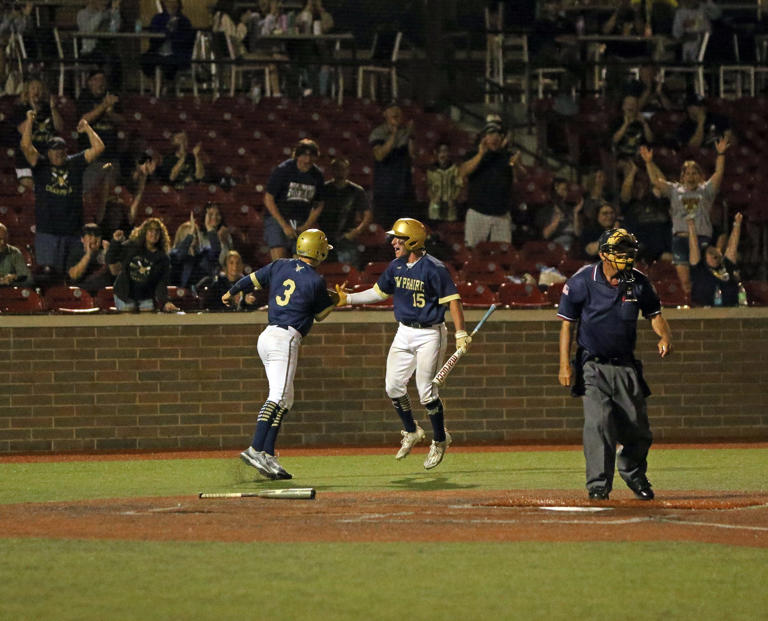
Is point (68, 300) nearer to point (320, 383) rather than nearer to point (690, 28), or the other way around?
point (320, 383)

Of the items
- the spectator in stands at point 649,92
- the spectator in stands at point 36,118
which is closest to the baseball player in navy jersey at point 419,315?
the spectator in stands at point 36,118

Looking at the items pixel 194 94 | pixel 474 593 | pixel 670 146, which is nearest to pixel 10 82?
pixel 194 94

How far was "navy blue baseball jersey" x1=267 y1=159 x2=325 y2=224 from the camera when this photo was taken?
15133mm

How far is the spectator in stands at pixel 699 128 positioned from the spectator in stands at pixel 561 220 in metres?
2.93

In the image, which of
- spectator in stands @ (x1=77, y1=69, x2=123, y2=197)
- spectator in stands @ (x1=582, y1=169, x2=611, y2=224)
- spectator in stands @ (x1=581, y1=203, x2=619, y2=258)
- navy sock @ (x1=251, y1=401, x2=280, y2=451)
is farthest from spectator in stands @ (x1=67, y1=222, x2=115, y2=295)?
spectator in stands @ (x1=582, y1=169, x2=611, y2=224)

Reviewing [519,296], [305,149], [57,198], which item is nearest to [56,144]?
[57,198]

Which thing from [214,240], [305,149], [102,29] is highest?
[102,29]

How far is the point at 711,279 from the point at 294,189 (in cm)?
463

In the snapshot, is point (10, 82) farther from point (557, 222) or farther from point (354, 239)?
point (557, 222)

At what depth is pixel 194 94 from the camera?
1811 centimetres

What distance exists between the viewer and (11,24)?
58.3 feet

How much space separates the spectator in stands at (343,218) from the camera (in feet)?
50.1

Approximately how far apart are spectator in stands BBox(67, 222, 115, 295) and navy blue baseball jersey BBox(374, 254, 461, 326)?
154 inches

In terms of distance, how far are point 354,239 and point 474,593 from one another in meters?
9.65
